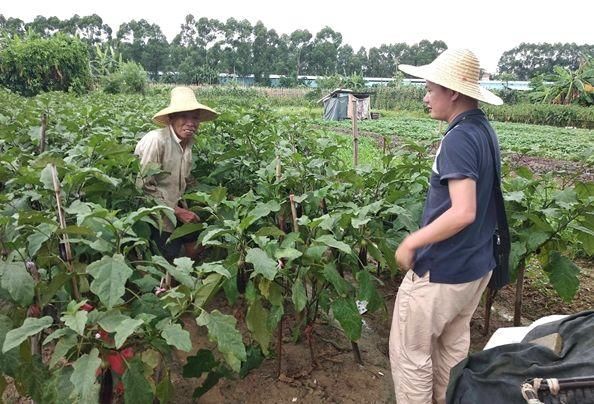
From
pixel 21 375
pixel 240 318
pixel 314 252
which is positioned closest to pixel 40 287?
pixel 21 375

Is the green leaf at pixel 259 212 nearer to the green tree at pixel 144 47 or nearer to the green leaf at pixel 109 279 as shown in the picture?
the green leaf at pixel 109 279

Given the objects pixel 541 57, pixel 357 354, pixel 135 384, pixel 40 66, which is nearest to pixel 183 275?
pixel 135 384

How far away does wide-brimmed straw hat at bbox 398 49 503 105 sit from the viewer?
1.93 meters

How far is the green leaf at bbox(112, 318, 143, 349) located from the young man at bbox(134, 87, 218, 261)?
153cm

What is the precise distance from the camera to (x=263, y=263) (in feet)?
5.51

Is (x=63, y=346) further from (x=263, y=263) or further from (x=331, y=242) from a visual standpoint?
(x=331, y=242)

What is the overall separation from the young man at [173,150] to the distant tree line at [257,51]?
48.4m

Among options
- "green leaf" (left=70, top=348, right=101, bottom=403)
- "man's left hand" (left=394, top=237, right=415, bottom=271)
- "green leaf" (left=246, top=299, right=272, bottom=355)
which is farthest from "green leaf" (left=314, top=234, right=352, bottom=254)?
"green leaf" (left=70, top=348, right=101, bottom=403)

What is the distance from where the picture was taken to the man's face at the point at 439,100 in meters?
2.00

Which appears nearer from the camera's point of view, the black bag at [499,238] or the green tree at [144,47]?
the black bag at [499,238]

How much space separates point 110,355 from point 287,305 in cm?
158

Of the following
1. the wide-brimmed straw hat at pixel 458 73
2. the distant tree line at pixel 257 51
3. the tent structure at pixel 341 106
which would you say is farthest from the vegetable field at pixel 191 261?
the distant tree line at pixel 257 51

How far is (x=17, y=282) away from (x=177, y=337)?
0.53 metres

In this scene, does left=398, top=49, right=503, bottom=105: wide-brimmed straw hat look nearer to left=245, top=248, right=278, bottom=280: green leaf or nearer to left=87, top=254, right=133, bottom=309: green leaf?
left=245, top=248, right=278, bottom=280: green leaf
